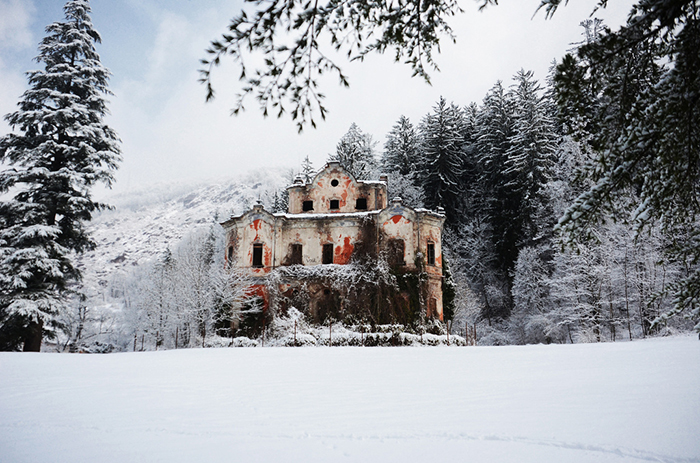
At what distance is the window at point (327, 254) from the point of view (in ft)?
99.2

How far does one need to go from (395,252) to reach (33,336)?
783 inches

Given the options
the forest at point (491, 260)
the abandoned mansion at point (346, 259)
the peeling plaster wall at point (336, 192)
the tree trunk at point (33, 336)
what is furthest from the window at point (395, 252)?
the tree trunk at point (33, 336)

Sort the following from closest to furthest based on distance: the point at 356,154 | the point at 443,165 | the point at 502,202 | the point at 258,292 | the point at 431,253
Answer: the point at 258,292, the point at 431,253, the point at 502,202, the point at 443,165, the point at 356,154

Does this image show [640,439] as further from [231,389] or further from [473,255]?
[473,255]

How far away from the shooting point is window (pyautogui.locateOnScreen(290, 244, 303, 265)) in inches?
1192

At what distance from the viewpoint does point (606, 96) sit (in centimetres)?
487

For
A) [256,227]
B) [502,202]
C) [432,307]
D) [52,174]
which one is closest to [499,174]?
[502,202]

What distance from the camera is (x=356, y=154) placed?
48188mm

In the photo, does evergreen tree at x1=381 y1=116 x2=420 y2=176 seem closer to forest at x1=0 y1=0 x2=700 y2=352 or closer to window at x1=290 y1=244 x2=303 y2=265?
forest at x1=0 y1=0 x2=700 y2=352

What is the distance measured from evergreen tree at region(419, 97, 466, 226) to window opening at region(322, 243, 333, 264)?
16.7 metres

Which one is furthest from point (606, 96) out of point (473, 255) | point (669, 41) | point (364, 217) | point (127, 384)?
point (473, 255)

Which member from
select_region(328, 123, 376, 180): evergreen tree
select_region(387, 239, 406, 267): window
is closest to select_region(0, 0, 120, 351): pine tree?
select_region(387, 239, 406, 267): window

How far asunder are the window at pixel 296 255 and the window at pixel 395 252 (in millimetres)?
6120

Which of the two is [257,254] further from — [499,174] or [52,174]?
[499,174]
